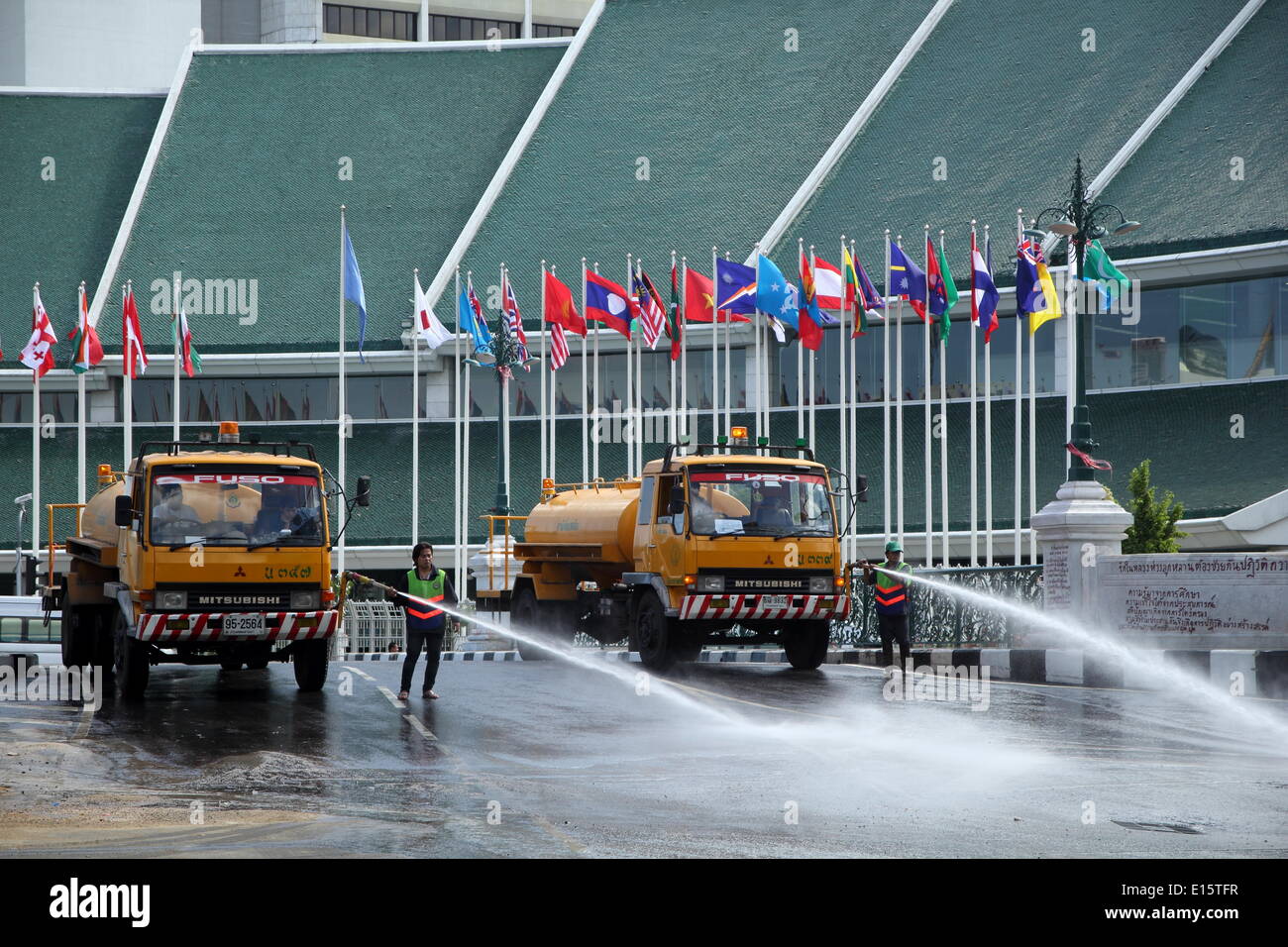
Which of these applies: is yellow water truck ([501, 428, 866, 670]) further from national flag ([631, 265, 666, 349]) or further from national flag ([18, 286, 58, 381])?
national flag ([18, 286, 58, 381])

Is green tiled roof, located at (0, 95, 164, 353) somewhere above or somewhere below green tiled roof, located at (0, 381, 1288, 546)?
above

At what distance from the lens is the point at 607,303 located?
3903 centimetres

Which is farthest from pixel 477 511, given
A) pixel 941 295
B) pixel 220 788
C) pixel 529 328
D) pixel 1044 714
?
pixel 220 788

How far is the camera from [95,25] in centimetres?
8138

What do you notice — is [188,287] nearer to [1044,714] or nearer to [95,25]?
[95,25]

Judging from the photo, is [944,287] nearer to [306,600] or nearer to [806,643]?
[806,643]

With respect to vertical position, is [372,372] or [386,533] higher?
[372,372]

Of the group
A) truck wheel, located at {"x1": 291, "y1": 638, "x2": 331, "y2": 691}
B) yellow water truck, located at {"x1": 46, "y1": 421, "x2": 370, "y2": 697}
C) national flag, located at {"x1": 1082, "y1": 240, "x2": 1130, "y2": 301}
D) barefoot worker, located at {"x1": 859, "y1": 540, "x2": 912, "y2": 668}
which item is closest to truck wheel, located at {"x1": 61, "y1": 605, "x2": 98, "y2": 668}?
yellow water truck, located at {"x1": 46, "y1": 421, "x2": 370, "y2": 697}

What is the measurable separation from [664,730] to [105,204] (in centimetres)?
4957

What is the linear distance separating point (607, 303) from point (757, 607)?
57.0 feet

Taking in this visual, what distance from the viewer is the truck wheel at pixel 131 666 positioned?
757 inches

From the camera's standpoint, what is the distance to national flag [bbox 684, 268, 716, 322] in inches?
1535

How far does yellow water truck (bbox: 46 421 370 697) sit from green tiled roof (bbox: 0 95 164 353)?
125 ft

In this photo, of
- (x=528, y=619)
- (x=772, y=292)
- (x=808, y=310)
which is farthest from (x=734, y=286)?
(x=528, y=619)
